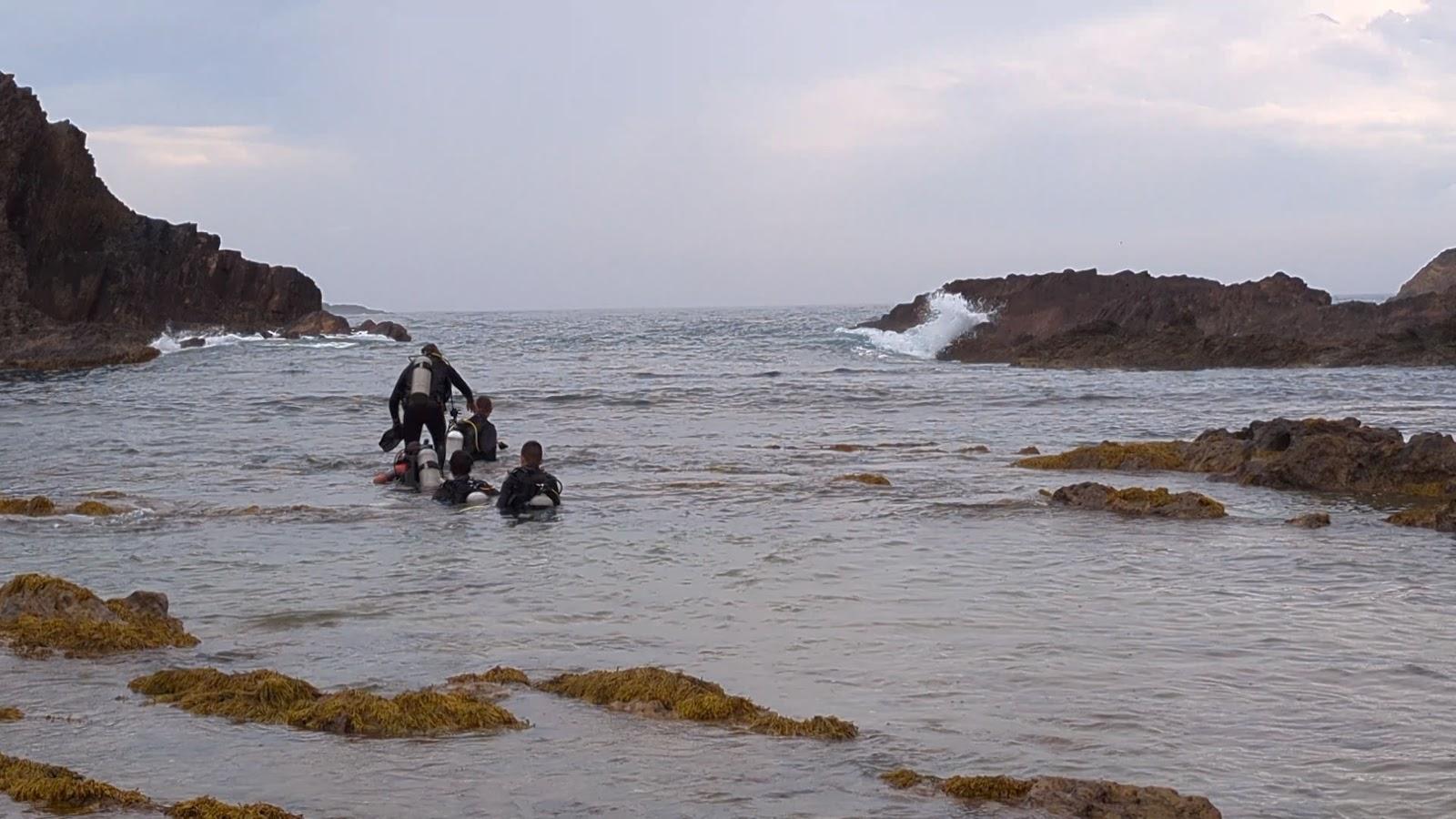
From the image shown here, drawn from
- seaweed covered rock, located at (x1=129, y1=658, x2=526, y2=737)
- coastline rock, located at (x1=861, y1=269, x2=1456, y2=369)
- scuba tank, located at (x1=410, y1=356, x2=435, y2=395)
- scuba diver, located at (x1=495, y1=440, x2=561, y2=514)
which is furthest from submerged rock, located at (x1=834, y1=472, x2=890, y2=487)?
coastline rock, located at (x1=861, y1=269, x2=1456, y2=369)

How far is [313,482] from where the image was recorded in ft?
50.3

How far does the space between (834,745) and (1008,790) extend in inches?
33.2

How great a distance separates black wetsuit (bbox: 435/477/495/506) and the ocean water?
0.33 meters

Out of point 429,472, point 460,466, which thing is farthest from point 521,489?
point 429,472

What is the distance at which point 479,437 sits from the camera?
16281mm

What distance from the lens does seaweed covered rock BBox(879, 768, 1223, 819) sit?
447cm

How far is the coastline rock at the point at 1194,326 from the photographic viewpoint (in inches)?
1467

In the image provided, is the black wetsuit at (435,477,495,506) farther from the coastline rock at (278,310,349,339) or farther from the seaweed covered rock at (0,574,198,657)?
the coastline rock at (278,310,349,339)

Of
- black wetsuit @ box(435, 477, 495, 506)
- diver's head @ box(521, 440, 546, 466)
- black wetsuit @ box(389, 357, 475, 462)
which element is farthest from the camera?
black wetsuit @ box(389, 357, 475, 462)

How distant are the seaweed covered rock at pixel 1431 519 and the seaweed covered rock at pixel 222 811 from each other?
31.1ft

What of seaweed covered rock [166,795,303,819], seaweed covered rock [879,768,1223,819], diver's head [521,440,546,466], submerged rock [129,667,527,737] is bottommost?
submerged rock [129,667,527,737]

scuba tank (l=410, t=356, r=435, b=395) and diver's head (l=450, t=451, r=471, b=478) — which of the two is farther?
scuba tank (l=410, t=356, r=435, b=395)

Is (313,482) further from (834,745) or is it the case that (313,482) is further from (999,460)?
(834,745)

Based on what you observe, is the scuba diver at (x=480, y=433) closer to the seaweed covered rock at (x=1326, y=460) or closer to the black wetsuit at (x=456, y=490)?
the black wetsuit at (x=456, y=490)
